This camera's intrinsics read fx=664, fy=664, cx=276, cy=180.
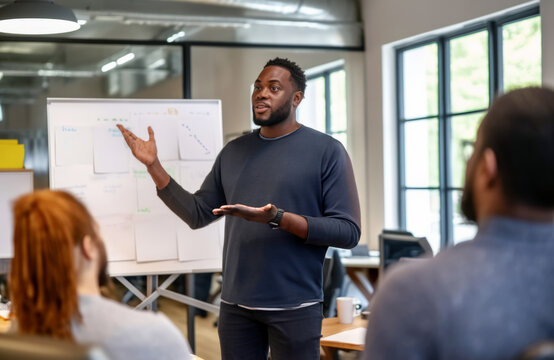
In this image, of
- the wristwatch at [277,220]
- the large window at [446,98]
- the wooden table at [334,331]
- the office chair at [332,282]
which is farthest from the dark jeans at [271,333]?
the large window at [446,98]

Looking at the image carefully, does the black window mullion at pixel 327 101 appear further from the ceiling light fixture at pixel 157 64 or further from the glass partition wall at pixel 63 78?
the ceiling light fixture at pixel 157 64

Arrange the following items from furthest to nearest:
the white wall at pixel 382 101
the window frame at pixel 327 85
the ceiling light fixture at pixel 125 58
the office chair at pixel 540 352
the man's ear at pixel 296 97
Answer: the window frame at pixel 327 85 → the white wall at pixel 382 101 → the ceiling light fixture at pixel 125 58 → the man's ear at pixel 296 97 → the office chair at pixel 540 352

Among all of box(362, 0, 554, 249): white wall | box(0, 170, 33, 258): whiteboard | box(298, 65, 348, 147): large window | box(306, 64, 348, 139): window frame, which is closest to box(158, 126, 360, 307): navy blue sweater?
box(0, 170, 33, 258): whiteboard

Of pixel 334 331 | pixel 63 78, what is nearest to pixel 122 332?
pixel 334 331

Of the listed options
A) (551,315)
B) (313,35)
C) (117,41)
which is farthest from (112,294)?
(313,35)

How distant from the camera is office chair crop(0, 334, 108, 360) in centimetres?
95

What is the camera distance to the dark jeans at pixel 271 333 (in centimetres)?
235

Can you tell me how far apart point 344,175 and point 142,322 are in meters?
1.38

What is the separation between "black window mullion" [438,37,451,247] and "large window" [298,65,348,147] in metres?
0.94

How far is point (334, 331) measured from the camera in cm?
281

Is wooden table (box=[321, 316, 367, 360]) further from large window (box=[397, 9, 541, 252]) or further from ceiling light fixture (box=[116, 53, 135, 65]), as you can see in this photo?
ceiling light fixture (box=[116, 53, 135, 65])

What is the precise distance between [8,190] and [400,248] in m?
2.56

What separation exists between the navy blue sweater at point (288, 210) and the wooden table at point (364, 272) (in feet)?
8.75

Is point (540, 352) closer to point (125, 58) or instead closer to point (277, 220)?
point (277, 220)
